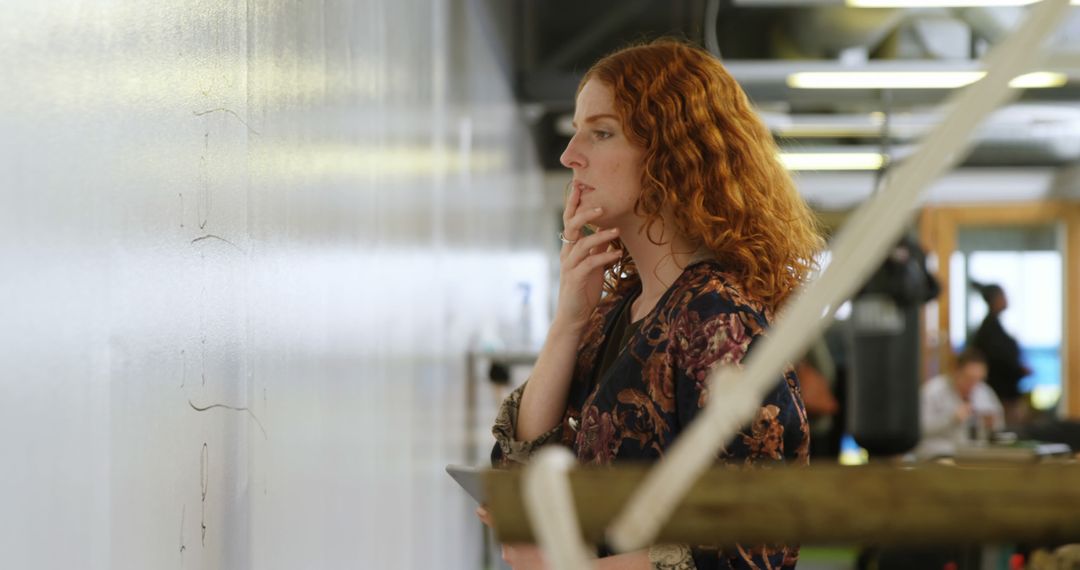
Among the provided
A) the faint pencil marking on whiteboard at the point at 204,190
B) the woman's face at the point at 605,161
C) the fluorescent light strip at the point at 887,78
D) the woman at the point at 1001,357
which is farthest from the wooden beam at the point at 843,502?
the woman at the point at 1001,357

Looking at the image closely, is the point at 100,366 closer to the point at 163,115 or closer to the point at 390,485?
the point at 163,115

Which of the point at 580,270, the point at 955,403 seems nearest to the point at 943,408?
the point at 955,403

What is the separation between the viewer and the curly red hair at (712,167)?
1604mm

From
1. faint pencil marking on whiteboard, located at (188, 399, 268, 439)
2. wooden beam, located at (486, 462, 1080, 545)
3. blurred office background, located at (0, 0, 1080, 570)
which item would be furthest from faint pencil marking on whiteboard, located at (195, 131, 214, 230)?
wooden beam, located at (486, 462, 1080, 545)

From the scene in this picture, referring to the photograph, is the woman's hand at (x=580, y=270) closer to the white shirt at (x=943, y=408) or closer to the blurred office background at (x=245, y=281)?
the blurred office background at (x=245, y=281)

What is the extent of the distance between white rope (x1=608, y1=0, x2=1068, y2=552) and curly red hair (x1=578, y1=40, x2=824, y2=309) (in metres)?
1.11

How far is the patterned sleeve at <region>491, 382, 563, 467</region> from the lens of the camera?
1.76 meters

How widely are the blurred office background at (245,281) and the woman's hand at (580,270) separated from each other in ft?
1.35

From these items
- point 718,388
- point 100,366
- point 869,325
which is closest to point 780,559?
point 100,366

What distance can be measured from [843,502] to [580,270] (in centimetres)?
129

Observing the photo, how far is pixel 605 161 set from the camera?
170 centimetres

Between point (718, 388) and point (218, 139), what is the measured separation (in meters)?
1.16

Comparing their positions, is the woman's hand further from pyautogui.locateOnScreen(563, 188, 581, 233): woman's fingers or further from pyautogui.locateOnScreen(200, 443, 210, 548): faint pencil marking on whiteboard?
pyautogui.locateOnScreen(200, 443, 210, 548): faint pencil marking on whiteboard

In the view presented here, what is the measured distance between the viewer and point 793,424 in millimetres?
1477
